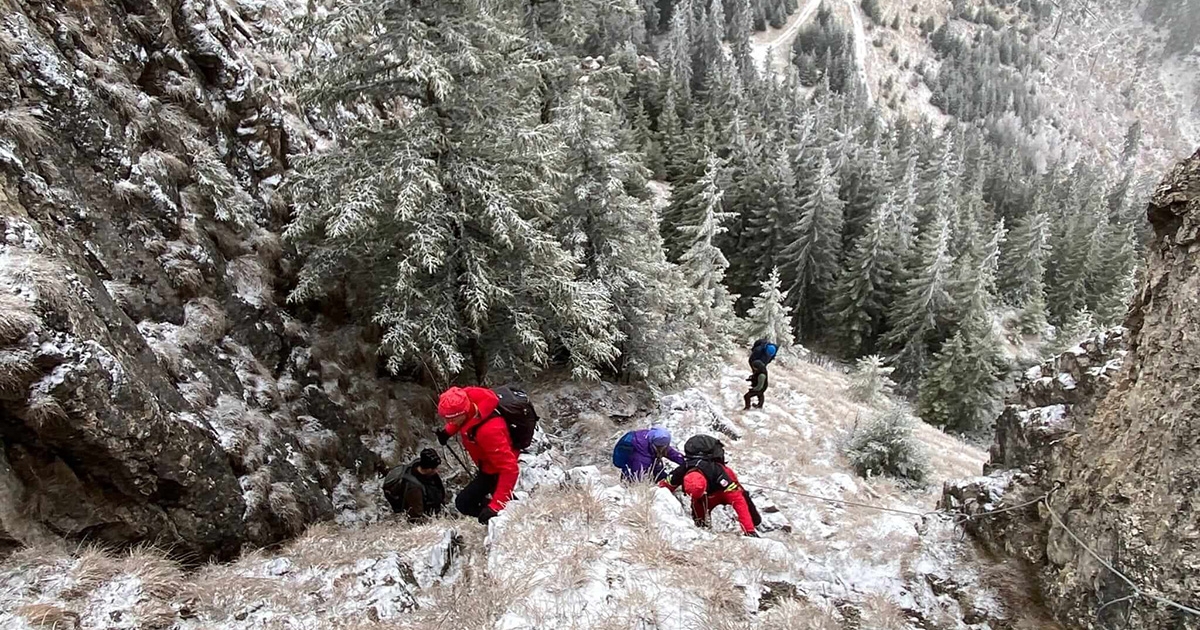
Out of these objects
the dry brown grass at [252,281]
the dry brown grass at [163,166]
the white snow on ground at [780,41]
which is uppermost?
the white snow on ground at [780,41]

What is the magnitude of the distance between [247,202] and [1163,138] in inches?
7569

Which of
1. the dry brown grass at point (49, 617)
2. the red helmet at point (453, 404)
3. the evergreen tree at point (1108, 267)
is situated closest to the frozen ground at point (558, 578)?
the dry brown grass at point (49, 617)

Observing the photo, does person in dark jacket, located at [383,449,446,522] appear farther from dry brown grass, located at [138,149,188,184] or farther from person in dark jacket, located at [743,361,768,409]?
person in dark jacket, located at [743,361,768,409]

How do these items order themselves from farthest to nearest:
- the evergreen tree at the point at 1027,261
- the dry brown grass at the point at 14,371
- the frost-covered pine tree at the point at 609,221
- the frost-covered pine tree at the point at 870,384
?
1. the evergreen tree at the point at 1027,261
2. the frost-covered pine tree at the point at 870,384
3. the frost-covered pine tree at the point at 609,221
4. the dry brown grass at the point at 14,371

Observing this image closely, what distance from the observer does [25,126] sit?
23.1 ft

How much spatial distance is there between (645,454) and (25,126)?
8294 millimetres

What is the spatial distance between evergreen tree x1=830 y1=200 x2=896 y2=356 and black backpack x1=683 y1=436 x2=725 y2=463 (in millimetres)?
35489

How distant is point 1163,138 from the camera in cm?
14212

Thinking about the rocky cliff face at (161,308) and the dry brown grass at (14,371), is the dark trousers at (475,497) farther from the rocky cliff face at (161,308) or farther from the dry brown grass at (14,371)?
the dry brown grass at (14,371)

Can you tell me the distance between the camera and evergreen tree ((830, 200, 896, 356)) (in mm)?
38969

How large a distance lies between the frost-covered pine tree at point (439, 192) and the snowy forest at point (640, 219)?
0.15 feet

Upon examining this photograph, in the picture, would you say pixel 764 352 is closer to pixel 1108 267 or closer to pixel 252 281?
pixel 252 281

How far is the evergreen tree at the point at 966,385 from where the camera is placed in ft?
107

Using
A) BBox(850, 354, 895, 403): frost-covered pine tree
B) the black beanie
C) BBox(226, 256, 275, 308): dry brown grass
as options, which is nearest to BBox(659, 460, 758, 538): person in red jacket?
the black beanie
